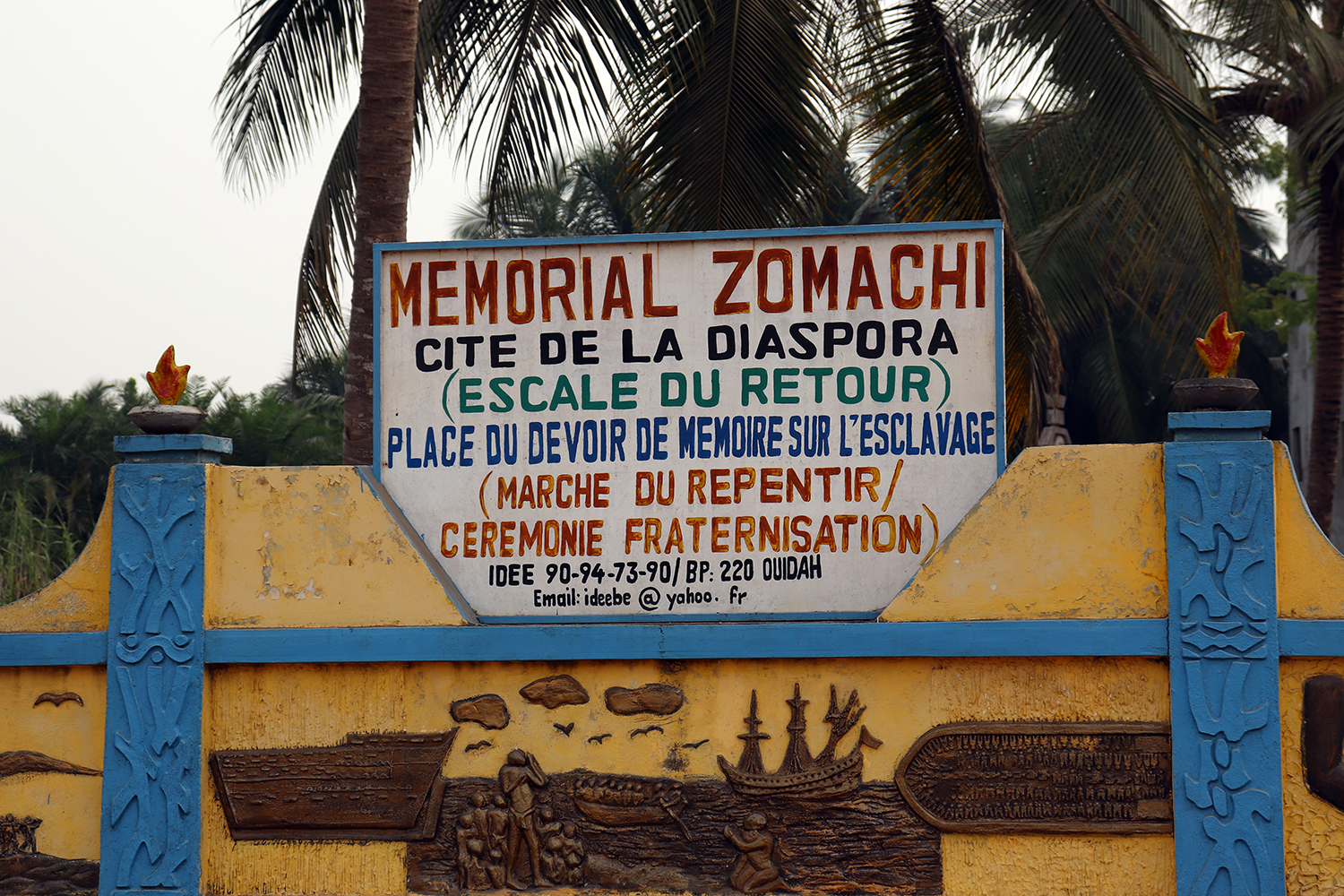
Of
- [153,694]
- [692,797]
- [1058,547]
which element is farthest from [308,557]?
[1058,547]

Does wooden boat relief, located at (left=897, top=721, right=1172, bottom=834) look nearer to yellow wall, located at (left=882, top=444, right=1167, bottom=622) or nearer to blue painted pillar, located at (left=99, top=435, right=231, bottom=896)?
yellow wall, located at (left=882, top=444, right=1167, bottom=622)

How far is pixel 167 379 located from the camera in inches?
196

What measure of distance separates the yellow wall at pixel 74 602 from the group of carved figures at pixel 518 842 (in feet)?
5.96

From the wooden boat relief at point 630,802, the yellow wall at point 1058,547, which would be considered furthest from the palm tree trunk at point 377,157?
the yellow wall at point 1058,547

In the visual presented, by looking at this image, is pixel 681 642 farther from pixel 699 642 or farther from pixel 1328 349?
pixel 1328 349

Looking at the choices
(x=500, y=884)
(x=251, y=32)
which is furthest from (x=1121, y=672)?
(x=251, y=32)

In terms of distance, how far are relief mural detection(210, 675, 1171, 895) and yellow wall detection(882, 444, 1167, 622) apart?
47 cm

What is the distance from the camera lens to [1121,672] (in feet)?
14.8

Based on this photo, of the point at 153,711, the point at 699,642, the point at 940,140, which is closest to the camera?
the point at 699,642

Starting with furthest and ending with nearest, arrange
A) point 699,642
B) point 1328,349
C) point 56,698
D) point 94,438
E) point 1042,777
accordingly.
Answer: point 94,438
point 1328,349
point 56,698
point 699,642
point 1042,777

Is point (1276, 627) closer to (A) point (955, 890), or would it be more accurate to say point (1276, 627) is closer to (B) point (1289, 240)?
(A) point (955, 890)

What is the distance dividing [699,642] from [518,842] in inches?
43.4

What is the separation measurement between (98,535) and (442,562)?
57.4 inches

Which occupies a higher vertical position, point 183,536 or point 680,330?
point 680,330
